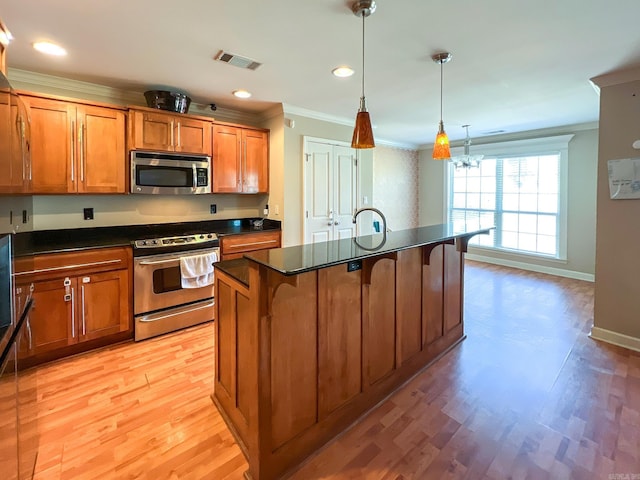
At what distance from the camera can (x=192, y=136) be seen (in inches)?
143

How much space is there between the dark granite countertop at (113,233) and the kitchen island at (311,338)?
153cm

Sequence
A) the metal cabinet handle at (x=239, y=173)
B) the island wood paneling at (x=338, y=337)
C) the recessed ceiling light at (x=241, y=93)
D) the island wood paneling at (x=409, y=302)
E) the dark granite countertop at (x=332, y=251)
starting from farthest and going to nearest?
the metal cabinet handle at (x=239, y=173) → the recessed ceiling light at (x=241, y=93) → the island wood paneling at (x=409, y=302) → the island wood paneling at (x=338, y=337) → the dark granite countertop at (x=332, y=251)

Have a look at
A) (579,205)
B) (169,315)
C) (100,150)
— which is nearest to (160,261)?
(169,315)

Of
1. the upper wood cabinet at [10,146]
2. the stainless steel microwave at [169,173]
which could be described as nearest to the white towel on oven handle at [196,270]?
the stainless steel microwave at [169,173]

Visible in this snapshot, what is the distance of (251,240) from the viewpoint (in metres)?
3.96

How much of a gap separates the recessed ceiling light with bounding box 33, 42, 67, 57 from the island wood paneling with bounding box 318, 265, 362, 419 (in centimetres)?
267

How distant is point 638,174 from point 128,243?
4.63m

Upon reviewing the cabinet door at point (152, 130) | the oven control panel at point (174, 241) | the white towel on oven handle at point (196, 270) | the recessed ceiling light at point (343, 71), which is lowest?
the white towel on oven handle at point (196, 270)

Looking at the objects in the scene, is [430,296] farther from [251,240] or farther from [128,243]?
[128,243]

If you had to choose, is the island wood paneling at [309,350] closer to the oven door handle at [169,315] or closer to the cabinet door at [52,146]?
the oven door handle at [169,315]

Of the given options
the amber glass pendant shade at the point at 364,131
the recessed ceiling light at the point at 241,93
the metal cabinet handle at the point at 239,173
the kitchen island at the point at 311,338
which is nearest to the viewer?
the kitchen island at the point at 311,338

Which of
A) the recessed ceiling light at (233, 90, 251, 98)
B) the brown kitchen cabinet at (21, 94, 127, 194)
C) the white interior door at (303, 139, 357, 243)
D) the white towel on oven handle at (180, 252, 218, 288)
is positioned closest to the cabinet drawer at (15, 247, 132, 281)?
the white towel on oven handle at (180, 252, 218, 288)

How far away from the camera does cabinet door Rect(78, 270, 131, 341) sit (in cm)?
286

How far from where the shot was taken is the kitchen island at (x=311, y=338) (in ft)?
5.21
